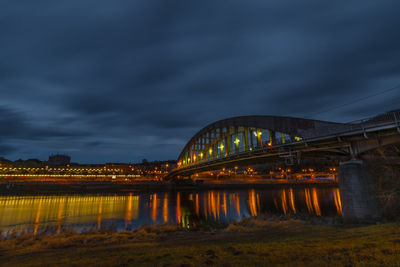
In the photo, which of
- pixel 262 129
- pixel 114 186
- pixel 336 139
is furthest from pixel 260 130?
pixel 114 186

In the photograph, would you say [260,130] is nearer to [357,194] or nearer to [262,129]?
[262,129]

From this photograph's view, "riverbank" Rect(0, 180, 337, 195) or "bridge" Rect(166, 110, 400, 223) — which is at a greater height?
"bridge" Rect(166, 110, 400, 223)

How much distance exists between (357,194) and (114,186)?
76604mm

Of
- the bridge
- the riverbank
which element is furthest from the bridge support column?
the riverbank

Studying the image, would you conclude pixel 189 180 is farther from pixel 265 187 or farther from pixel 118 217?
pixel 118 217

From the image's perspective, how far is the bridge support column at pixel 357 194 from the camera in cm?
1739

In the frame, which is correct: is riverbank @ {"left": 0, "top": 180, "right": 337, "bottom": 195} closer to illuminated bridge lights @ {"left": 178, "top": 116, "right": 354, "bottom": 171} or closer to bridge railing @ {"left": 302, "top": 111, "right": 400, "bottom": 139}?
illuminated bridge lights @ {"left": 178, "top": 116, "right": 354, "bottom": 171}

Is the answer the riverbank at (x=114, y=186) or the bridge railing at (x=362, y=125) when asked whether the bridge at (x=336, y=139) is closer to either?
the bridge railing at (x=362, y=125)

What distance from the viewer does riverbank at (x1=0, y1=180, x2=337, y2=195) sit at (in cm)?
6700

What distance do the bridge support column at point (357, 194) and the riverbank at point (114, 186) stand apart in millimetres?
68835

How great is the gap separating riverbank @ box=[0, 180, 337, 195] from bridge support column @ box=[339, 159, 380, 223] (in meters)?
68.8

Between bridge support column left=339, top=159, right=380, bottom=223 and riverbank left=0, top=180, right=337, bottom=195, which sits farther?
riverbank left=0, top=180, right=337, bottom=195

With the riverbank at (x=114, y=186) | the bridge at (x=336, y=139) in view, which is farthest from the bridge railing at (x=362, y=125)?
the riverbank at (x=114, y=186)

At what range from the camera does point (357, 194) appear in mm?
17906
